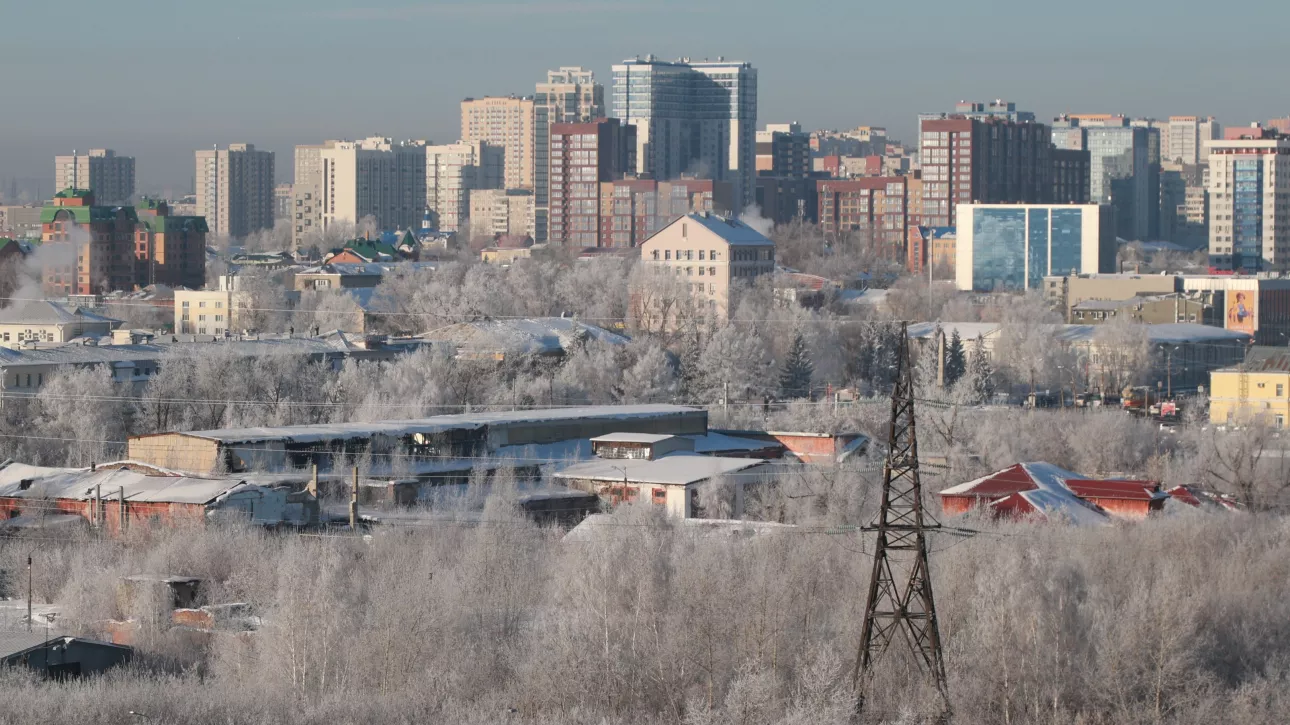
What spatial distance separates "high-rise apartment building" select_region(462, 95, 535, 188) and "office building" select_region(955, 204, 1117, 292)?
42.0 m

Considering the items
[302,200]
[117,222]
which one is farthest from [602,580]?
[302,200]

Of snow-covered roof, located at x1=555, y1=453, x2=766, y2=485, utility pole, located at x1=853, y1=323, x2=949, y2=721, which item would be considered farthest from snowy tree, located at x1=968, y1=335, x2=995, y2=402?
utility pole, located at x1=853, y1=323, x2=949, y2=721

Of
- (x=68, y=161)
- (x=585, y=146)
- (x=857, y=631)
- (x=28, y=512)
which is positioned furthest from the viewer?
(x=68, y=161)

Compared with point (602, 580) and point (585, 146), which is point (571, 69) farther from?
point (602, 580)

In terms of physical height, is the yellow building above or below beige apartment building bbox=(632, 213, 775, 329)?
below

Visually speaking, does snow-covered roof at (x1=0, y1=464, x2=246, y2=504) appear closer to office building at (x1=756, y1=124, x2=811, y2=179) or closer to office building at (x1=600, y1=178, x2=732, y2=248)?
office building at (x1=600, y1=178, x2=732, y2=248)

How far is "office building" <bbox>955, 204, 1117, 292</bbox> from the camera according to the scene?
50938 millimetres

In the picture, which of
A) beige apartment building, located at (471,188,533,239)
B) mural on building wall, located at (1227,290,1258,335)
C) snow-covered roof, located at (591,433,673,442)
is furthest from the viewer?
beige apartment building, located at (471,188,533,239)

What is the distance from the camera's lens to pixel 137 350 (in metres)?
26.9

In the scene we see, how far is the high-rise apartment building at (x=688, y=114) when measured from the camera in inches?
3031

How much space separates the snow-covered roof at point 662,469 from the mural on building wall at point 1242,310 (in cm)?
2500

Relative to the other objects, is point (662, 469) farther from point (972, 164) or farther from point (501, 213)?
point (501, 213)

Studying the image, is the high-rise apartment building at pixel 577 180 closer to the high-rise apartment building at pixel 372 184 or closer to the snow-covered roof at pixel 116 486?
the high-rise apartment building at pixel 372 184

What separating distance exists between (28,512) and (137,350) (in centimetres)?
981
